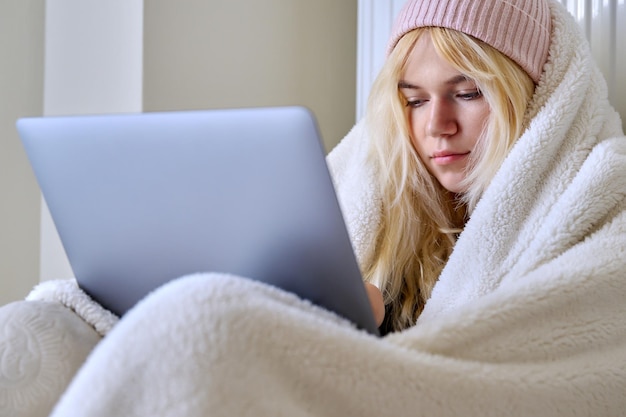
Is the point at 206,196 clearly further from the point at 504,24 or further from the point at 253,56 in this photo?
the point at 253,56

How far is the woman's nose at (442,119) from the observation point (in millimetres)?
1087

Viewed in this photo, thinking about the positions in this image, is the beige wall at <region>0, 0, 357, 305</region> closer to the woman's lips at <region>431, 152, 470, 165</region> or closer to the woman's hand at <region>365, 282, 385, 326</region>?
the woman's lips at <region>431, 152, 470, 165</region>

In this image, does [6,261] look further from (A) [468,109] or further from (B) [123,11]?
(A) [468,109]

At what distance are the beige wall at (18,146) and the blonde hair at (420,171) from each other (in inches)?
32.6

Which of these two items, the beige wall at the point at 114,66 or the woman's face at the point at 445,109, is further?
the beige wall at the point at 114,66

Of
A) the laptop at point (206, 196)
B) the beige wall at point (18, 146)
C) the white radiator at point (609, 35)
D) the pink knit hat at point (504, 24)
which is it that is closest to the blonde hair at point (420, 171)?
the pink knit hat at point (504, 24)

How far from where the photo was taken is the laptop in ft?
2.00

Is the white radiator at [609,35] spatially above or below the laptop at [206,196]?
above

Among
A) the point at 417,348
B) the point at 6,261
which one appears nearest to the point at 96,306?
the point at 417,348

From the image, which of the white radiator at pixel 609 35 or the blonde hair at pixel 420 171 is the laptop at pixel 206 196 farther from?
the white radiator at pixel 609 35

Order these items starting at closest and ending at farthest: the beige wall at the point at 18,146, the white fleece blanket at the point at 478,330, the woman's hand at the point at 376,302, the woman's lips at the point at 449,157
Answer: the white fleece blanket at the point at 478,330 < the woman's hand at the point at 376,302 < the woman's lips at the point at 449,157 < the beige wall at the point at 18,146

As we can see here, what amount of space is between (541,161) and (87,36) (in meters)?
1.12

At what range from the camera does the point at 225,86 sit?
1.79m

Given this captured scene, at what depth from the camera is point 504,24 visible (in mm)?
1066
